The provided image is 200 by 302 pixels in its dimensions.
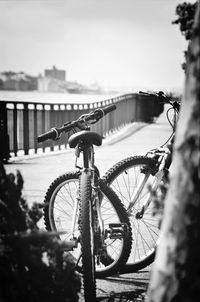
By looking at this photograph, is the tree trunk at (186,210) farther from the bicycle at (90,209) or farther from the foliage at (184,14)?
the foliage at (184,14)

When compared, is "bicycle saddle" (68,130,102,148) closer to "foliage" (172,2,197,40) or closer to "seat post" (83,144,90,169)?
"seat post" (83,144,90,169)

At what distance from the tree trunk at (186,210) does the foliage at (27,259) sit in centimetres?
59

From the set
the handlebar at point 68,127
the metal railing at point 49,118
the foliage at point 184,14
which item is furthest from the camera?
the foliage at point 184,14

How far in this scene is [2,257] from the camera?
74.2 inches

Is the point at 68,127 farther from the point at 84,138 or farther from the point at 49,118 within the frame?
the point at 49,118

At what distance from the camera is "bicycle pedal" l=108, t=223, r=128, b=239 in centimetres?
328

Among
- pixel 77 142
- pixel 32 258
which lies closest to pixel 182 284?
pixel 32 258

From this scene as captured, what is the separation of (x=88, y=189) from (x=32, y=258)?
114 cm

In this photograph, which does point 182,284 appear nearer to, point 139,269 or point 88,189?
point 88,189

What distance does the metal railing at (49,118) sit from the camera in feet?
31.3

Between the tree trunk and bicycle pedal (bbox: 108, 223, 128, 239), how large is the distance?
174 centimetres

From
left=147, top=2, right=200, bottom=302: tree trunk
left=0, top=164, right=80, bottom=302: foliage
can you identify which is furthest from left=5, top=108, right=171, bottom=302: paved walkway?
left=147, top=2, right=200, bottom=302: tree trunk

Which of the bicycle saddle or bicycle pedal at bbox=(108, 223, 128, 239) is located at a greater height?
the bicycle saddle

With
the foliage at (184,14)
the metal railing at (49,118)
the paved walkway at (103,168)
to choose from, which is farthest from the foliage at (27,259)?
the foliage at (184,14)
